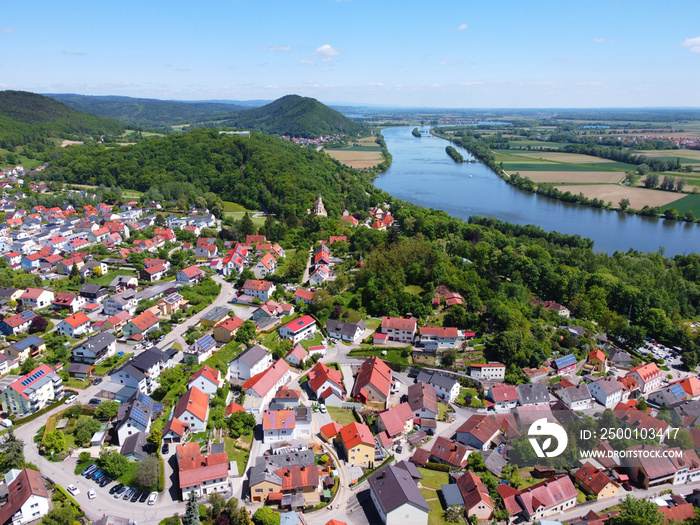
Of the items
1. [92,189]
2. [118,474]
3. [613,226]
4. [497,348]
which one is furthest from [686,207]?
[92,189]

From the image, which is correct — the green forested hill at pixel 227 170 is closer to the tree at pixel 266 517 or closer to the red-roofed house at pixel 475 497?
the red-roofed house at pixel 475 497

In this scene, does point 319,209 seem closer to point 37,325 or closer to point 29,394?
point 37,325

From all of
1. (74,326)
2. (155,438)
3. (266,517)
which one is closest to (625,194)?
(266,517)

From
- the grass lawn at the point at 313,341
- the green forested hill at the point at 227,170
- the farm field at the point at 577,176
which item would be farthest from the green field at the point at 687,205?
the grass lawn at the point at 313,341

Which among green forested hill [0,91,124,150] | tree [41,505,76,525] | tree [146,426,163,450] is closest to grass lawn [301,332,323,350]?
tree [146,426,163,450]

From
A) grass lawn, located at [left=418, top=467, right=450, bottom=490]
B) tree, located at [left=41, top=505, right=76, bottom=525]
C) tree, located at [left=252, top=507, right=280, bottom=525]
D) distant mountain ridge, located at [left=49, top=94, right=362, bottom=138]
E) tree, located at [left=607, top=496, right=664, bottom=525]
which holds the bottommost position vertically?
grass lawn, located at [left=418, top=467, right=450, bottom=490]

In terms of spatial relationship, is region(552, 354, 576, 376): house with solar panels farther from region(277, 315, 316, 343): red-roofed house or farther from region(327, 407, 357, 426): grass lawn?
region(277, 315, 316, 343): red-roofed house
